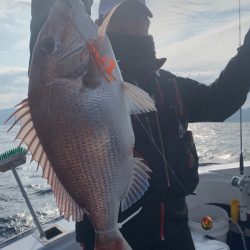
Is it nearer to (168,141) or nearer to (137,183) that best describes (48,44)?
(137,183)

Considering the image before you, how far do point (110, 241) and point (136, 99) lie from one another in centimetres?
71

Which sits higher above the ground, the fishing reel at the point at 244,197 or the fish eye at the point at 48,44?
the fish eye at the point at 48,44

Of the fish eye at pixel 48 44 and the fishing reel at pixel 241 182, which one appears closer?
the fish eye at pixel 48 44

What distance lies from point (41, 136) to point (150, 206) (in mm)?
1039

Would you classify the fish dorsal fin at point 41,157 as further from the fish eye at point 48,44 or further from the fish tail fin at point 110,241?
the fish eye at point 48,44

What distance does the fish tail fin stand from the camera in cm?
183

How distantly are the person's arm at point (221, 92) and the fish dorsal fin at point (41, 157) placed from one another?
47.3 inches

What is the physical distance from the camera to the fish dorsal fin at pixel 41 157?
1.76m

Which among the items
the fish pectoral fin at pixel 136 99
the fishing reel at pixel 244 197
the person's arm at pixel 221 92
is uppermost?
the fish pectoral fin at pixel 136 99

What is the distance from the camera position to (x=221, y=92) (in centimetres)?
265

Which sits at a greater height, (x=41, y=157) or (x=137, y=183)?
(x=41, y=157)

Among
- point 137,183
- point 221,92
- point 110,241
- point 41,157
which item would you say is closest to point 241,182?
point 221,92

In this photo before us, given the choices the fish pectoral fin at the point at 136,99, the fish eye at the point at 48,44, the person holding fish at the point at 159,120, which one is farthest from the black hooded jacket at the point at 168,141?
the fish eye at the point at 48,44

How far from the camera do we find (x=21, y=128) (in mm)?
1773
